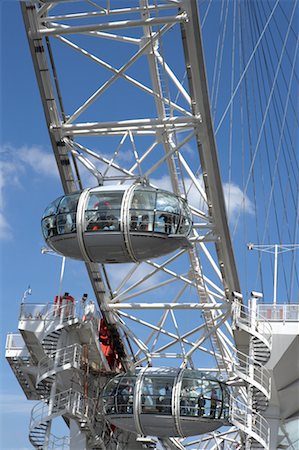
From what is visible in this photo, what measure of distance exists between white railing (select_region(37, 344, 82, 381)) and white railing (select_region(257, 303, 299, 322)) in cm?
655

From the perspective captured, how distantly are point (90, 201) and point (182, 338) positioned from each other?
1200 cm

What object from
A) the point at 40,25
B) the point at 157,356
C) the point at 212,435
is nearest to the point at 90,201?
the point at 40,25

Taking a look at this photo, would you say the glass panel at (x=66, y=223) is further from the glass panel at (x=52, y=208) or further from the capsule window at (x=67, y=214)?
the glass panel at (x=52, y=208)

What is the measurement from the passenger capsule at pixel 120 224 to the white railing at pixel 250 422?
6.86m

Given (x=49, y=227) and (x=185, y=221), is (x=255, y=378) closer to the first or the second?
(x=185, y=221)

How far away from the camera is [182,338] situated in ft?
111

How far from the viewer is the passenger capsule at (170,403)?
2819 centimetres

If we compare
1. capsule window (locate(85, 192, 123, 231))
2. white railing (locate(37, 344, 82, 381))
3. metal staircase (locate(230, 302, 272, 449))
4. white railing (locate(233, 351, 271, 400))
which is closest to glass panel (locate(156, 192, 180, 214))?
capsule window (locate(85, 192, 123, 231))

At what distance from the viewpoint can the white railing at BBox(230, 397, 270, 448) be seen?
26.4 meters

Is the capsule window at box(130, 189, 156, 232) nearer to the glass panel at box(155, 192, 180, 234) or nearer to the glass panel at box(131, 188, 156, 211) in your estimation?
the glass panel at box(131, 188, 156, 211)

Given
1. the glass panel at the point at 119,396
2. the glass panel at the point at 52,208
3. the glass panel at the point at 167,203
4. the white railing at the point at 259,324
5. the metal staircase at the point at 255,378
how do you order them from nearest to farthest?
the glass panel at the point at 167,203, the glass panel at the point at 52,208, the metal staircase at the point at 255,378, the white railing at the point at 259,324, the glass panel at the point at 119,396

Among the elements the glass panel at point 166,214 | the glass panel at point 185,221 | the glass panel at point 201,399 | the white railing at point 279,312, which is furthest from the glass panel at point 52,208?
the white railing at point 279,312

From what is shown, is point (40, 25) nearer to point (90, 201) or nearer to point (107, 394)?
point (90, 201)

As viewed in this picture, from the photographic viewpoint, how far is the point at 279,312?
29.5 m
